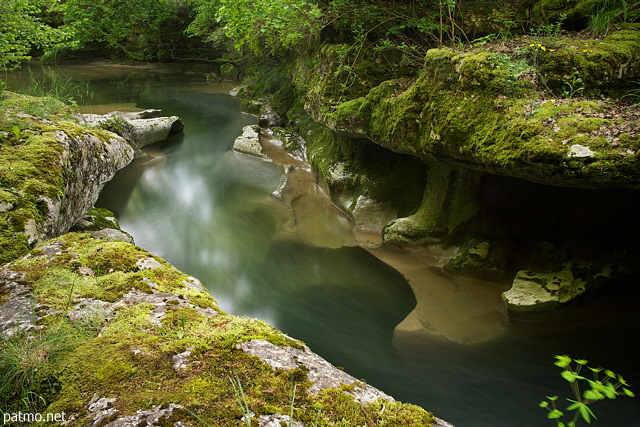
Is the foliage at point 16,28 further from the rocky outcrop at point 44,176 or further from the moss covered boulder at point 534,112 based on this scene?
the moss covered boulder at point 534,112

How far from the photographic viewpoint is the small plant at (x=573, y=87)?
4.83 m

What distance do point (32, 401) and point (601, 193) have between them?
23.2ft

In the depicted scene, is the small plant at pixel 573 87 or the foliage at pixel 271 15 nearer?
the small plant at pixel 573 87

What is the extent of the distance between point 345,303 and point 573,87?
14.8 feet

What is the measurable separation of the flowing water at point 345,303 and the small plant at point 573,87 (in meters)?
3.11

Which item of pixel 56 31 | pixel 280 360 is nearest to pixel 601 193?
pixel 280 360

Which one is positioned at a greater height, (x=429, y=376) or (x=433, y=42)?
(x=433, y=42)

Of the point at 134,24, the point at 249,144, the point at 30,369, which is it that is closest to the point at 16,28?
the point at 249,144

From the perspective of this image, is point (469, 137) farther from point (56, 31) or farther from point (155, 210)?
point (56, 31)

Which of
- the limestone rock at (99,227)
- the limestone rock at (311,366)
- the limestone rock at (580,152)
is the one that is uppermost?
the limestone rock at (580,152)

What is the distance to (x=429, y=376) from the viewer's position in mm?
4883

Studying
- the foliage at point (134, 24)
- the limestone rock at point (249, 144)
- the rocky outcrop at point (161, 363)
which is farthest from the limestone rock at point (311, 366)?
the foliage at point (134, 24)

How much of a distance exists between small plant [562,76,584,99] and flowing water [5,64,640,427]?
311 cm

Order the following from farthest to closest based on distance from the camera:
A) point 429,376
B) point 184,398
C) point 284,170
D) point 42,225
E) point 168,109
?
1. point 168,109
2. point 284,170
3. point 429,376
4. point 42,225
5. point 184,398
